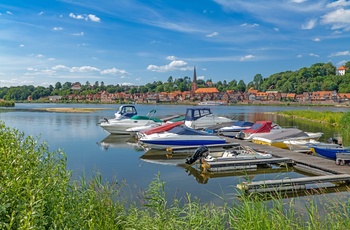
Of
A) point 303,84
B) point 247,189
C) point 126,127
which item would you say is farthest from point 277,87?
point 247,189

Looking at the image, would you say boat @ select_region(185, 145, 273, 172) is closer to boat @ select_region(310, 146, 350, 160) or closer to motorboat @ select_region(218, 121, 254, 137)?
boat @ select_region(310, 146, 350, 160)

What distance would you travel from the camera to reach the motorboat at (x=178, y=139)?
17.8 m

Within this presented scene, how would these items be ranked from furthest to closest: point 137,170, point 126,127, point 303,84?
point 303,84
point 126,127
point 137,170

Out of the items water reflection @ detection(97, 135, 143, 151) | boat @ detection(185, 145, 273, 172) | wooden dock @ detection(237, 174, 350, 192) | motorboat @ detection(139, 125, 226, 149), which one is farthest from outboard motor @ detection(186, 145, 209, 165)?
water reflection @ detection(97, 135, 143, 151)

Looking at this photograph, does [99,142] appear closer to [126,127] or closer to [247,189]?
[126,127]

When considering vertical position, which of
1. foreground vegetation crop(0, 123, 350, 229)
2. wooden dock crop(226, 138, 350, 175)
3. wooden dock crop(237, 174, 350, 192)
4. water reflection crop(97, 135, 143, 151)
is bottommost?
water reflection crop(97, 135, 143, 151)

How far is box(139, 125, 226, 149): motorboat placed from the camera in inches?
701

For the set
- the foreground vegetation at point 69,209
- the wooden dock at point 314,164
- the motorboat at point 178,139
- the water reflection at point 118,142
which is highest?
the foreground vegetation at point 69,209

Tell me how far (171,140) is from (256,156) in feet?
17.6

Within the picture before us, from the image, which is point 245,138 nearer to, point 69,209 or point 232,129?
point 232,129

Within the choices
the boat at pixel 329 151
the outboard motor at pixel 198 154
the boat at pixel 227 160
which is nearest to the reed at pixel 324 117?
the boat at pixel 329 151

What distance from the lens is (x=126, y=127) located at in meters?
25.8

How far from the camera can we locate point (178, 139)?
712 inches

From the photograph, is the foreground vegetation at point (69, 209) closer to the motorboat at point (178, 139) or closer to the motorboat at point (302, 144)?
the motorboat at point (178, 139)
